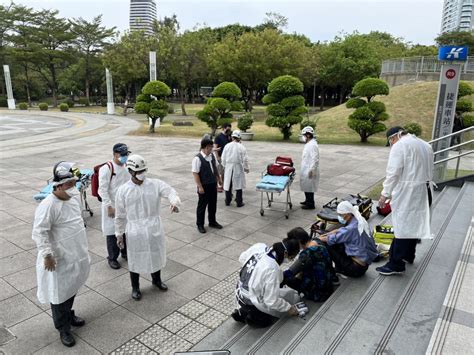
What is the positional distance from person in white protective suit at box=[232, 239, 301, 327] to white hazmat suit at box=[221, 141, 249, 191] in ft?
13.2

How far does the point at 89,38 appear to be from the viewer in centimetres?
4606

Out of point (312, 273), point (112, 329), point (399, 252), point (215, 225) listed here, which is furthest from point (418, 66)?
point (112, 329)

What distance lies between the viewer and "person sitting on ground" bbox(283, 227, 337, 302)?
3924 mm

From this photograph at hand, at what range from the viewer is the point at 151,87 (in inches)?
784

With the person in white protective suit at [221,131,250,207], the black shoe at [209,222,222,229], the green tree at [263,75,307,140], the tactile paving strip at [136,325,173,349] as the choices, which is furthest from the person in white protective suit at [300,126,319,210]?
the green tree at [263,75,307,140]

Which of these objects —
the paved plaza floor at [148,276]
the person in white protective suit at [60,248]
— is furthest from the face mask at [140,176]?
the paved plaza floor at [148,276]

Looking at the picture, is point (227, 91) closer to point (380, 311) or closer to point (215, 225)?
point (215, 225)

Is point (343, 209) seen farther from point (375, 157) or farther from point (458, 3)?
point (458, 3)

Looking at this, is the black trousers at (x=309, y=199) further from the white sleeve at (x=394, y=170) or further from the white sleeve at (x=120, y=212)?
the white sleeve at (x=120, y=212)

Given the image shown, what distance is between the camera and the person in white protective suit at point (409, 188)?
4137mm

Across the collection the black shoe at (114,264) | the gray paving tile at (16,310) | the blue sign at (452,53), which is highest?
the blue sign at (452,53)

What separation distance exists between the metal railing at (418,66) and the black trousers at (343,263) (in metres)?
28.2

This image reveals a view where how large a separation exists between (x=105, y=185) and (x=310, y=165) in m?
4.08

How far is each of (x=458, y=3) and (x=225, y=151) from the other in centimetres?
13808
